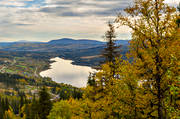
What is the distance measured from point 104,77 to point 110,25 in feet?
33.2

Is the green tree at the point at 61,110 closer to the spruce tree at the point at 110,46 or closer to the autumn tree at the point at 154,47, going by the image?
the spruce tree at the point at 110,46

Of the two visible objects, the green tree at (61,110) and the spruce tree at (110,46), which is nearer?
the spruce tree at (110,46)

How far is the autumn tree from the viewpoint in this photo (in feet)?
43.1

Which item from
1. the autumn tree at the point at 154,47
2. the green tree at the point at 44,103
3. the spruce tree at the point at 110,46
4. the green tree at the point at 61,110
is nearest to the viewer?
the autumn tree at the point at 154,47

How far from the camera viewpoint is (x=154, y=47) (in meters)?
13.4

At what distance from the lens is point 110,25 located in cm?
3159

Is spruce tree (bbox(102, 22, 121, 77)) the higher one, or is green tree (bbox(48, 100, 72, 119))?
spruce tree (bbox(102, 22, 121, 77))

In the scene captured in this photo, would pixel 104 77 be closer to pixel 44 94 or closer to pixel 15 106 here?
pixel 44 94

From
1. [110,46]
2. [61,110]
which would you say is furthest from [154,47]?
[61,110]

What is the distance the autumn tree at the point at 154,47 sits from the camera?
1313 cm

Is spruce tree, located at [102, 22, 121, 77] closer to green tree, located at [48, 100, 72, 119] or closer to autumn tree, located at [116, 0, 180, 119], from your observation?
autumn tree, located at [116, 0, 180, 119]

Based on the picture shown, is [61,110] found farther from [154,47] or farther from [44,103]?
[154,47]

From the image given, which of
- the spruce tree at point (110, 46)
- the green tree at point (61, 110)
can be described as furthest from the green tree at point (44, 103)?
the spruce tree at point (110, 46)

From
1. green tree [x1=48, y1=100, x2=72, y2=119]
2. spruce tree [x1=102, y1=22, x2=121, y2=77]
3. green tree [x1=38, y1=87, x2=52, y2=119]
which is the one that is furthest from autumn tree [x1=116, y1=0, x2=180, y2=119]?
green tree [x1=38, y1=87, x2=52, y2=119]
